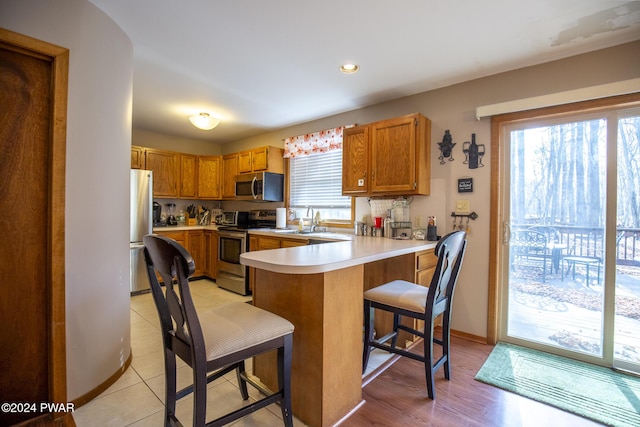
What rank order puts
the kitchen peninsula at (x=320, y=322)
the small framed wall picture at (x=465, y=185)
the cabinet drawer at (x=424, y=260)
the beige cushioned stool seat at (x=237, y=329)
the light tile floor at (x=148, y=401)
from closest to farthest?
the beige cushioned stool seat at (x=237, y=329), the kitchen peninsula at (x=320, y=322), the light tile floor at (x=148, y=401), the cabinet drawer at (x=424, y=260), the small framed wall picture at (x=465, y=185)

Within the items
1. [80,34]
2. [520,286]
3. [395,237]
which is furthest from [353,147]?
[80,34]

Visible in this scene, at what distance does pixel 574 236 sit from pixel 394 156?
1632 mm

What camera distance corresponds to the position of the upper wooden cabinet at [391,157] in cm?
280

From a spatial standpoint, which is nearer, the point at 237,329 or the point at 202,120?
the point at 237,329

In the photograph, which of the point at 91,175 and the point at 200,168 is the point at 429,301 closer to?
the point at 91,175

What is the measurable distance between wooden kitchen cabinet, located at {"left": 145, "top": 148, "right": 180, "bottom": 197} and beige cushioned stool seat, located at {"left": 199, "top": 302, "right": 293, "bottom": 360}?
391cm

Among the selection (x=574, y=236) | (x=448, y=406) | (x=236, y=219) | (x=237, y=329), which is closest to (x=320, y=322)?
(x=237, y=329)

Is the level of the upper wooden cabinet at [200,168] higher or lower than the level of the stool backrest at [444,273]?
higher

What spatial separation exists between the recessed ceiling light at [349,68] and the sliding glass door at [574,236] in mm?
1437

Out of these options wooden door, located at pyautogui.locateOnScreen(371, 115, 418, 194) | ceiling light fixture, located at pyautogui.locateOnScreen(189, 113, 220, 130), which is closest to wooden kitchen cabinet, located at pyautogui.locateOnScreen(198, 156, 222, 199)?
ceiling light fixture, located at pyautogui.locateOnScreen(189, 113, 220, 130)

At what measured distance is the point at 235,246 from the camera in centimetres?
418

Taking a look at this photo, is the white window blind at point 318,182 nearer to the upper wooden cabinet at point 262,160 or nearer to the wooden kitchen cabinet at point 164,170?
the upper wooden cabinet at point 262,160

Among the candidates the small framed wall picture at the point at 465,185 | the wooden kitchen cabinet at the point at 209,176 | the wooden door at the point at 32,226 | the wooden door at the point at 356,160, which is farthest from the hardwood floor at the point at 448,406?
the wooden kitchen cabinet at the point at 209,176

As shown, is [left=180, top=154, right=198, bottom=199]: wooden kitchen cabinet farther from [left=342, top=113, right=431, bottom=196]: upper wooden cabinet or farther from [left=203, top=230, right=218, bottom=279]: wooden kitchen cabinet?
[left=342, top=113, right=431, bottom=196]: upper wooden cabinet
